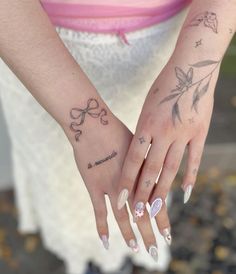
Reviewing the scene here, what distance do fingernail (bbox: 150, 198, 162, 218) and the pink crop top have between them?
0.34 metres

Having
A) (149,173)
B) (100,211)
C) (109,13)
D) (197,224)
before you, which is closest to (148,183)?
(149,173)

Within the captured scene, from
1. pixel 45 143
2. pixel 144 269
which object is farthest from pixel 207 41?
pixel 144 269

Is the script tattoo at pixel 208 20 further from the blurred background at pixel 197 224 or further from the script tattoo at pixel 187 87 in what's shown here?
the blurred background at pixel 197 224

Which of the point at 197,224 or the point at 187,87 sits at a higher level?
the point at 187,87

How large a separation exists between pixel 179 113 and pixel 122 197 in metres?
0.18

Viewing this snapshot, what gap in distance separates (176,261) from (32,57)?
4.04 ft

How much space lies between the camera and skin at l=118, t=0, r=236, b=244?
35.5 inches

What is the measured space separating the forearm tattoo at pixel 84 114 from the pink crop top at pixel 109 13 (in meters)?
0.19

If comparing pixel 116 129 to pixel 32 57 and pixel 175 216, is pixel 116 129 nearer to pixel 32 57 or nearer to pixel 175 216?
pixel 32 57

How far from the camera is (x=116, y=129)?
3.08 ft

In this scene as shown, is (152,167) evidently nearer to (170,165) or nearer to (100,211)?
(170,165)


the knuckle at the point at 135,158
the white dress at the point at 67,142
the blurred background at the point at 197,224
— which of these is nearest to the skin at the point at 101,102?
the knuckle at the point at 135,158

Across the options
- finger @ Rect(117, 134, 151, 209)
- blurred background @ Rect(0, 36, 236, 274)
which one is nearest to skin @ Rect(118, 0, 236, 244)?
finger @ Rect(117, 134, 151, 209)

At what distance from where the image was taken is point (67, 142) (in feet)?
4.17
